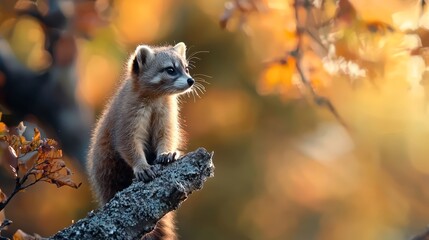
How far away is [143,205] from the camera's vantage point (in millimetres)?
5398

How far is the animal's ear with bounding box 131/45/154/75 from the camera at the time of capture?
8125 millimetres

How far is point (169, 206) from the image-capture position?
17.9 ft

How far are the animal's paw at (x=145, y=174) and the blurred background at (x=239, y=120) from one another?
2.74 m

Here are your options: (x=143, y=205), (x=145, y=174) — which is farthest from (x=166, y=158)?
(x=143, y=205)

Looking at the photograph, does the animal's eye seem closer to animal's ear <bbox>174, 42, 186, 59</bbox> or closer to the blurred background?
animal's ear <bbox>174, 42, 186, 59</bbox>

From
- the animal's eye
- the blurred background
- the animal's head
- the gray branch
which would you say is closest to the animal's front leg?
the animal's head

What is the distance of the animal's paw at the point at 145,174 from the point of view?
6.06 m

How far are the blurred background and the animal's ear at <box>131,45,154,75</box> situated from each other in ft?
3.89

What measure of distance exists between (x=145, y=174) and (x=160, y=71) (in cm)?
180

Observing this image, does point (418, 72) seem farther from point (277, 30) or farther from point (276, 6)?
point (277, 30)

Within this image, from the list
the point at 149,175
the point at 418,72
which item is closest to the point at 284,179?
the point at 418,72

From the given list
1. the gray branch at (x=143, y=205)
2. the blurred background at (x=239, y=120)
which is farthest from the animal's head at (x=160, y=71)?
the gray branch at (x=143, y=205)

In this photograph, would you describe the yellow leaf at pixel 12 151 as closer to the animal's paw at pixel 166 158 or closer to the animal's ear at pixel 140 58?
the animal's paw at pixel 166 158

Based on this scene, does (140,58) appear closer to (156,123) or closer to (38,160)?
(156,123)
